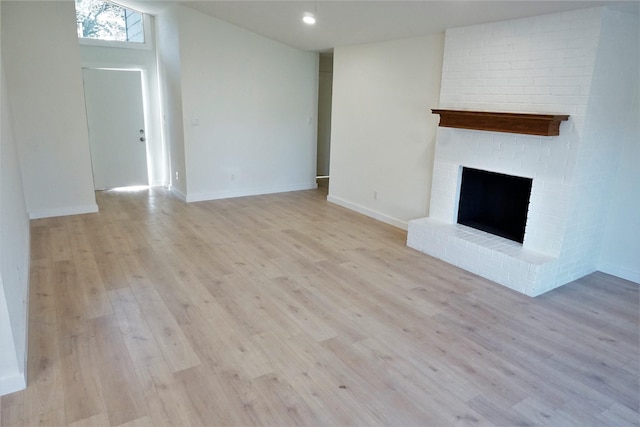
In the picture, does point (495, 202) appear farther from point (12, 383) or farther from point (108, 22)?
point (108, 22)

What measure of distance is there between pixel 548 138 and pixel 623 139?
79 cm

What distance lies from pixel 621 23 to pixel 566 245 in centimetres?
182

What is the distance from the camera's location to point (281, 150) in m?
6.97

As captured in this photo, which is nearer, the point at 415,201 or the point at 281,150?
the point at 415,201

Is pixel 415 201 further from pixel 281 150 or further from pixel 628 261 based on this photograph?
pixel 281 150

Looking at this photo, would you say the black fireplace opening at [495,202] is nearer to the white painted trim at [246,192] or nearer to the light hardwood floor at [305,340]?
the light hardwood floor at [305,340]

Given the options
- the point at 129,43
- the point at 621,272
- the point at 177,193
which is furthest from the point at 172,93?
the point at 621,272

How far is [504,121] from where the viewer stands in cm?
360

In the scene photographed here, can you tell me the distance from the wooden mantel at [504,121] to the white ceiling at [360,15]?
2.75 ft

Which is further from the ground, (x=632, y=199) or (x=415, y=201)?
(x=632, y=199)

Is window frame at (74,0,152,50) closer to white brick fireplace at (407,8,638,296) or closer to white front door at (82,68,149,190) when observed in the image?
white front door at (82,68,149,190)

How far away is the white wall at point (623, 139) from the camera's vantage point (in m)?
3.24

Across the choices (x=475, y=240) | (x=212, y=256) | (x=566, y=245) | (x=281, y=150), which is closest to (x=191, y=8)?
(x=281, y=150)

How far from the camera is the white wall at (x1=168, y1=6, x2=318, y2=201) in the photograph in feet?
19.4
